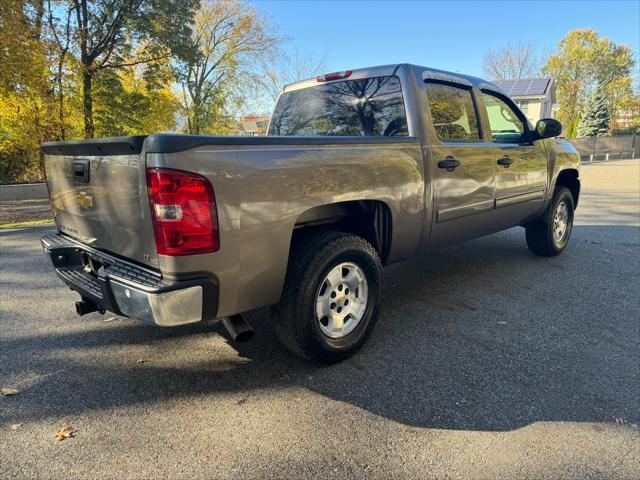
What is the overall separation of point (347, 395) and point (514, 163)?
3055mm

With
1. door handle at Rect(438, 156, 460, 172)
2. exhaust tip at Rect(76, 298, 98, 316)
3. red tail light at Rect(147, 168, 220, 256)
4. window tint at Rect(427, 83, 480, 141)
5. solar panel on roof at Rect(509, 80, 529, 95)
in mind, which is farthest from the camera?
solar panel on roof at Rect(509, 80, 529, 95)

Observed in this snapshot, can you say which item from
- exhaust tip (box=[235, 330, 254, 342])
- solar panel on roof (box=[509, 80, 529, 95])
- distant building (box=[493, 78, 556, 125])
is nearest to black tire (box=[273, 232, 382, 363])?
exhaust tip (box=[235, 330, 254, 342])

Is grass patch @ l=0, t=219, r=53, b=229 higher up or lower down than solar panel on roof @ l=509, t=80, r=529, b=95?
lower down

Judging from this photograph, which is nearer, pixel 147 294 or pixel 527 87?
pixel 147 294

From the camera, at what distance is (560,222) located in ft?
18.1

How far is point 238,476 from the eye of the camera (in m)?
1.93

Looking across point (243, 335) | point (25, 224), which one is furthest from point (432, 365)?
point (25, 224)

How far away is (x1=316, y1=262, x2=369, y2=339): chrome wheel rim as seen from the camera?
2.77 m

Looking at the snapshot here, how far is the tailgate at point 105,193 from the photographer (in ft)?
6.99

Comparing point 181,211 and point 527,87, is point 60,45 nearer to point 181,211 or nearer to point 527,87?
point 181,211

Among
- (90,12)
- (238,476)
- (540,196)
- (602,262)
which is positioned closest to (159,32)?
(90,12)

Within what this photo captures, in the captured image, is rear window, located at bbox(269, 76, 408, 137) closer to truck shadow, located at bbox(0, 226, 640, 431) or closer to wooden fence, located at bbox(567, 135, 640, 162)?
truck shadow, located at bbox(0, 226, 640, 431)

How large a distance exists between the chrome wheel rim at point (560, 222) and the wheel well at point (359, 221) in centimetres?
323

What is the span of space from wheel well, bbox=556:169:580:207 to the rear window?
10.3ft
